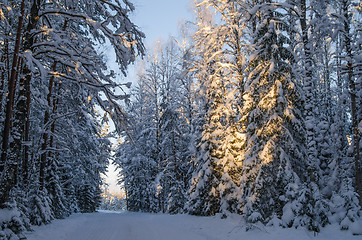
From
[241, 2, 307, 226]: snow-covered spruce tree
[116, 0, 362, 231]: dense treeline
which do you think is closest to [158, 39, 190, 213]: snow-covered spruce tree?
[116, 0, 362, 231]: dense treeline

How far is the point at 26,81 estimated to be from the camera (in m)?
7.02

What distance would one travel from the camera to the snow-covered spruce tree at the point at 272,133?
30.0ft

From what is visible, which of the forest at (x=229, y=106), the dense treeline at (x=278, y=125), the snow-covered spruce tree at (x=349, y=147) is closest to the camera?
the forest at (x=229, y=106)

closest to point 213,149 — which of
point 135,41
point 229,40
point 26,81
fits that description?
point 229,40

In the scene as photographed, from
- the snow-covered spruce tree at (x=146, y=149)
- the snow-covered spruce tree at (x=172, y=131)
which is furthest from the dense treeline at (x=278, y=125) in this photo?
the snow-covered spruce tree at (x=146, y=149)

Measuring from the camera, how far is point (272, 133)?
951cm

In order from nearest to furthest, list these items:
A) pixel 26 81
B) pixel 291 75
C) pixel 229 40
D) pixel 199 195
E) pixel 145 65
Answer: pixel 26 81, pixel 291 75, pixel 229 40, pixel 199 195, pixel 145 65

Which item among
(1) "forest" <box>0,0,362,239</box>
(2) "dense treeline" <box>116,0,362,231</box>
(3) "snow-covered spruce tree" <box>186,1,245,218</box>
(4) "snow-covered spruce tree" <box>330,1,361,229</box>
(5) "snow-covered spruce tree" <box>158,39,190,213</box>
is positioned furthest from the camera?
(5) "snow-covered spruce tree" <box>158,39,190,213</box>

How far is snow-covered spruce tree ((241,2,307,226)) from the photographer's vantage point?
9133 mm

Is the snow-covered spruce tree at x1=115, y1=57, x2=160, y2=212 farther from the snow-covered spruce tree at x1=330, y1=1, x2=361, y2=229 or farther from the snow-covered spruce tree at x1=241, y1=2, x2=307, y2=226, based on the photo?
the snow-covered spruce tree at x1=330, y1=1, x2=361, y2=229

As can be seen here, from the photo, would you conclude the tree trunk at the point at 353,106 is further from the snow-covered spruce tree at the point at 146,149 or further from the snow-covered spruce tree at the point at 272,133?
→ the snow-covered spruce tree at the point at 146,149

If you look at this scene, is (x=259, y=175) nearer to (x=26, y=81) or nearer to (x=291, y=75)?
(x=291, y=75)

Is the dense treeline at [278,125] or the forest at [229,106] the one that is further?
the dense treeline at [278,125]

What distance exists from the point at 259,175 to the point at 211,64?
8527mm
